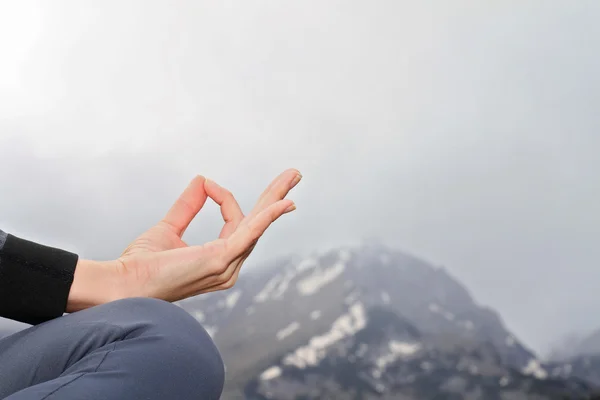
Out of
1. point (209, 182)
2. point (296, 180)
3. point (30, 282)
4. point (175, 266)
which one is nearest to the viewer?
point (30, 282)

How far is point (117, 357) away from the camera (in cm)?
74

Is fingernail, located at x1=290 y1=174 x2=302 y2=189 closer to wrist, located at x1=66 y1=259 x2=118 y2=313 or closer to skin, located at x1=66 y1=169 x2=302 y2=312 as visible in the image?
skin, located at x1=66 y1=169 x2=302 y2=312

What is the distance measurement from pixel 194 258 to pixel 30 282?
10.2 inches

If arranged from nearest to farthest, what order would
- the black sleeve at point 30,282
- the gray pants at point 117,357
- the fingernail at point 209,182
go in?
1. the gray pants at point 117,357
2. the black sleeve at point 30,282
3. the fingernail at point 209,182

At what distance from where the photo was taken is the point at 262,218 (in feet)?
3.71

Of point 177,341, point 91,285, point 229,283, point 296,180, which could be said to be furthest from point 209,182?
point 177,341

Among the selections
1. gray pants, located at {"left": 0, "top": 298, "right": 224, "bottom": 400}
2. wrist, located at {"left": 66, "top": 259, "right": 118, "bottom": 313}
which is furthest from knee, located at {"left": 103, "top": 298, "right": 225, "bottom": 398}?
wrist, located at {"left": 66, "top": 259, "right": 118, "bottom": 313}

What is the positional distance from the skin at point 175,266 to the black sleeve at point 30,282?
0.03 m

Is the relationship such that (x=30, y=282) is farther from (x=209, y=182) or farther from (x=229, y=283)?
(x=209, y=182)

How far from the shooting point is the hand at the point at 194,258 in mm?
1025

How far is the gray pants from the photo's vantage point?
2.35ft

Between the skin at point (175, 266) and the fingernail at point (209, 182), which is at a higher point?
the fingernail at point (209, 182)

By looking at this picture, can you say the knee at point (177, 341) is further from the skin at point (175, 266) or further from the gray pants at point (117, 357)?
the skin at point (175, 266)

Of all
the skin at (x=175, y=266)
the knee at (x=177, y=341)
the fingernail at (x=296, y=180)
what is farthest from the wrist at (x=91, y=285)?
the fingernail at (x=296, y=180)
